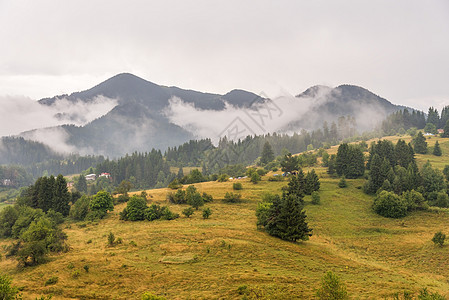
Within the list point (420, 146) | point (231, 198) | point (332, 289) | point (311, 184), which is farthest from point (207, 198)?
point (420, 146)

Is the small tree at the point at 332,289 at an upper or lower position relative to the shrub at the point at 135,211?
upper

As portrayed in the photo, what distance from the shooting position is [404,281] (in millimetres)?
26781

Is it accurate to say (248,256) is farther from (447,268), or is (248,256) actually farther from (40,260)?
(447,268)

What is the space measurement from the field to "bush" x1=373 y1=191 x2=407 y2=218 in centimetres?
251

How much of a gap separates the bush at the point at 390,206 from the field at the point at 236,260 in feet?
8.24

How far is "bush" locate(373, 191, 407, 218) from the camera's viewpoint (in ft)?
190

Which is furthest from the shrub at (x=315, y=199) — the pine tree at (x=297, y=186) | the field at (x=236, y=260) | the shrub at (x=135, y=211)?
the shrub at (x=135, y=211)

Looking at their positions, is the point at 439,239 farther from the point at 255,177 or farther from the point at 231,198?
the point at 255,177

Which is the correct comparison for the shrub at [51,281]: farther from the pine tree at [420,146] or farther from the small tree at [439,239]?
the pine tree at [420,146]

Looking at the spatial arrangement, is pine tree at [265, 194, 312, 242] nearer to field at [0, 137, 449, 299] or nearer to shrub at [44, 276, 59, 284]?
field at [0, 137, 449, 299]

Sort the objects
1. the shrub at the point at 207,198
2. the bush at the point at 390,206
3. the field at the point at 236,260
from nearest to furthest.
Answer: the field at the point at 236,260 → the bush at the point at 390,206 → the shrub at the point at 207,198

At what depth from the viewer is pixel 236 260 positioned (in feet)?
96.1

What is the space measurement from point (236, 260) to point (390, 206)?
49935mm

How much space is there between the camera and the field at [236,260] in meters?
22.2
